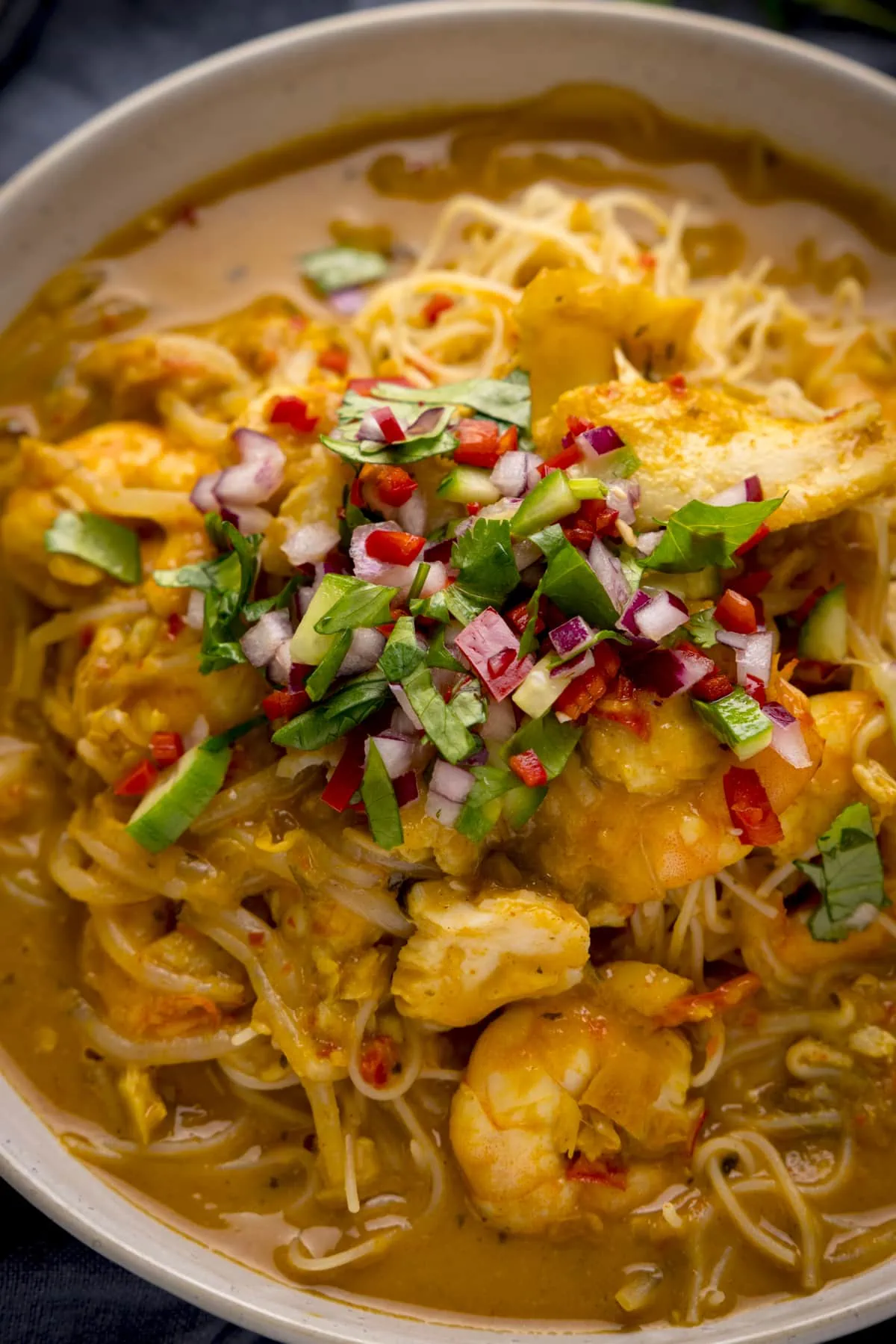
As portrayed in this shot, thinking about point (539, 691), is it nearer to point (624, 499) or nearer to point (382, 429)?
point (624, 499)

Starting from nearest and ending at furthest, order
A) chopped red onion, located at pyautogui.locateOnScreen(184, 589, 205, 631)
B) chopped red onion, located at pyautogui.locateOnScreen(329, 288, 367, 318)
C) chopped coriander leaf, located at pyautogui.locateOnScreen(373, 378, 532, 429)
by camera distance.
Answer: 1. chopped red onion, located at pyautogui.locateOnScreen(184, 589, 205, 631)
2. chopped coriander leaf, located at pyautogui.locateOnScreen(373, 378, 532, 429)
3. chopped red onion, located at pyautogui.locateOnScreen(329, 288, 367, 318)

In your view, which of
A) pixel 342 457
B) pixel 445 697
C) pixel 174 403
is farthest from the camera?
pixel 174 403

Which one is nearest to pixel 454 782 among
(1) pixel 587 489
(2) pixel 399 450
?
(1) pixel 587 489

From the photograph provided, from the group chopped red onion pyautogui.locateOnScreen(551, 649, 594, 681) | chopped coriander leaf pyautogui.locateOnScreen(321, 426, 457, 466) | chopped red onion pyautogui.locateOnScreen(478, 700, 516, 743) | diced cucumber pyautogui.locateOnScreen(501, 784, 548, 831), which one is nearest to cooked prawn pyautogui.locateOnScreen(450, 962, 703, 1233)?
diced cucumber pyautogui.locateOnScreen(501, 784, 548, 831)

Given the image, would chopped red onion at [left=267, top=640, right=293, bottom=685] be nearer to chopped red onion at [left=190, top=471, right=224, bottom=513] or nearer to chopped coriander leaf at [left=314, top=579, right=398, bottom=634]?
chopped coriander leaf at [left=314, top=579, right=398, bottom=634]

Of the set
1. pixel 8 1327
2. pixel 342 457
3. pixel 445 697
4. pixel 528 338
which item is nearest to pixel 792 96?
pixel 528 338

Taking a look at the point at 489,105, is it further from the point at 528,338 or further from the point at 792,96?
the point at 528,338
